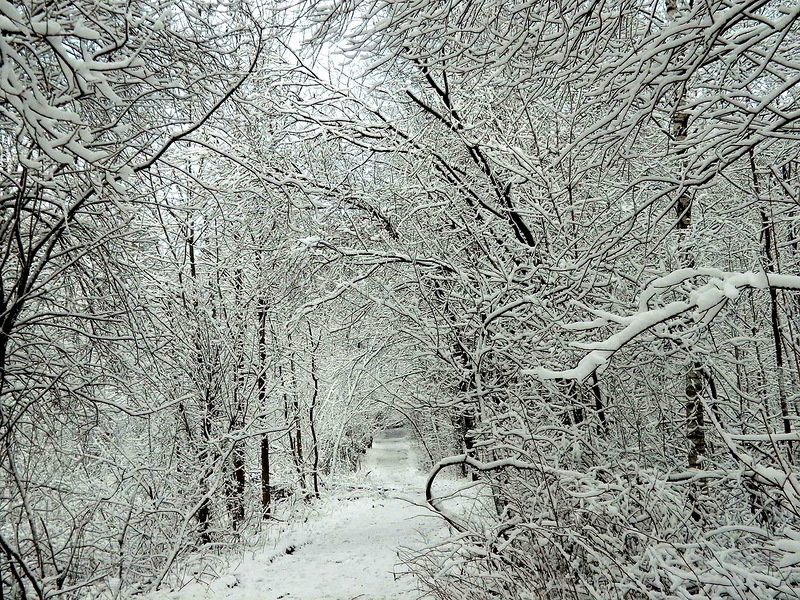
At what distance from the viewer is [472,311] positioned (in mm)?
4992

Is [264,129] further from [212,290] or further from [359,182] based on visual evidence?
[212,290]

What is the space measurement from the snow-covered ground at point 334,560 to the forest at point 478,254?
2.28ft

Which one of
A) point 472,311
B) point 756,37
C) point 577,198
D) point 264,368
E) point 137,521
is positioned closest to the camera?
point 756,37

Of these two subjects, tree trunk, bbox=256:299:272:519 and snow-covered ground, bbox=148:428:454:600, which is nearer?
snow-covered ground, bbox=148:428:454:600

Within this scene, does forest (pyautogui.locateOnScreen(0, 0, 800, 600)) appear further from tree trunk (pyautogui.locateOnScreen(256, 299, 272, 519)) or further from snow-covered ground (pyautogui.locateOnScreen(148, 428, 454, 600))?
tree trunk (pyautogui.locateOnScreen(256, 299, 272, 519))

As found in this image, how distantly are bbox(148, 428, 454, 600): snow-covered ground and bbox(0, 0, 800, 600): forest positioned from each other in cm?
70

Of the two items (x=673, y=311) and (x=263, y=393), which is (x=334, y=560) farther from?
(x=673, y=311)

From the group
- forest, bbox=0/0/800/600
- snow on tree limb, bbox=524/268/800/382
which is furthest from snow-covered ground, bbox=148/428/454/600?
snow on tree limb, bbox=524/268/800/382

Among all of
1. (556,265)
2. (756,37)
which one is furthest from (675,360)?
(756,37)

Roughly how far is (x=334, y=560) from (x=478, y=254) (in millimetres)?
5161

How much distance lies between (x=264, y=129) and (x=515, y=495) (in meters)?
5.70

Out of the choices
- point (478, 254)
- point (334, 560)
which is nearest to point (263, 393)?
point (334, 560)

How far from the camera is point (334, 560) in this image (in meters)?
7.66

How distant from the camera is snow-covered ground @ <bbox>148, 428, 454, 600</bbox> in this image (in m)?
5.91
